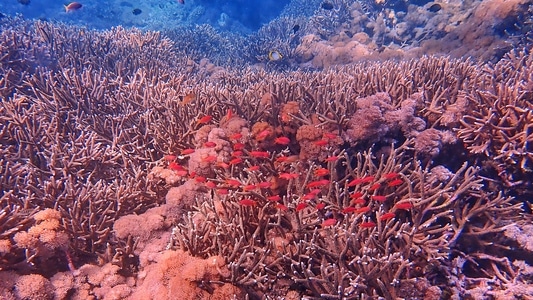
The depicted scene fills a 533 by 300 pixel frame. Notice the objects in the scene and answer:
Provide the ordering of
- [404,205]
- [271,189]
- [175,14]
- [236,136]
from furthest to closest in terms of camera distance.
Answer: [175,14], [236,136], [271,189], [404,205]

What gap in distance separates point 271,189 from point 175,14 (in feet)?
79.4

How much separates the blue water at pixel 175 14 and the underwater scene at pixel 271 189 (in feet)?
59.5

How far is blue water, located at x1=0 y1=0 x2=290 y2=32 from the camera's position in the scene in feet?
74.5

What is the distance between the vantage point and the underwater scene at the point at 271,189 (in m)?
3.10

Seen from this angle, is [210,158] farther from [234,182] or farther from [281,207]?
[281,207]

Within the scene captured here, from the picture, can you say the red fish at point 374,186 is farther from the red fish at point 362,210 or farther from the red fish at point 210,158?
the red fish at point 210,158

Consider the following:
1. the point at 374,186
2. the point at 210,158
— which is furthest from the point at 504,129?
the point at 210,158

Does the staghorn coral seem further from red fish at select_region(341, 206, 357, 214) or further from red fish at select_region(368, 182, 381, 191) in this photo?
red fish at select_region(341, 206, 357, 214)

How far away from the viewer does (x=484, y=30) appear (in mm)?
9352

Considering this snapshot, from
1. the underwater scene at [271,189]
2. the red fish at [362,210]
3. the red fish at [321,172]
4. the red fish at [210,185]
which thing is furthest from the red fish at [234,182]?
the red fish at [362,210]

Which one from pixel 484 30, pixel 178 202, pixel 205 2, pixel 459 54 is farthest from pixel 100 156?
pixel 205 2

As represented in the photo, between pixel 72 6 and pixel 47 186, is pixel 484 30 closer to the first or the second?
pixel 47 186

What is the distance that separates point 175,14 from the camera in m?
24.4

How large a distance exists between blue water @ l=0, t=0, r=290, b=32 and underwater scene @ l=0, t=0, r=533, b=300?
18124 millimetres
